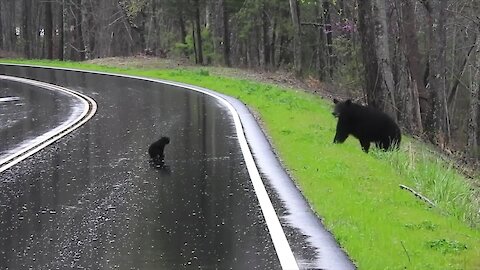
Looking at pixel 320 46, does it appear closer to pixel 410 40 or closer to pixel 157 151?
pixel 410 40

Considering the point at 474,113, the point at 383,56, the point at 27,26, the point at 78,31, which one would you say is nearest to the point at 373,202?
the point at 383,56

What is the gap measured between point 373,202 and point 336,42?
1260 inches

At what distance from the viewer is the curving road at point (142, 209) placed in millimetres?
6633

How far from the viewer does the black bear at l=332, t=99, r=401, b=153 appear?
1365cm

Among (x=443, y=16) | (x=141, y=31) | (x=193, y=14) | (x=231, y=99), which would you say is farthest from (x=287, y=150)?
(x=141, y=31)

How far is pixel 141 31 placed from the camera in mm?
56344

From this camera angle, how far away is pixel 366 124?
44.8ft

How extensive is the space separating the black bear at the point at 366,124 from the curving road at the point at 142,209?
2.11m

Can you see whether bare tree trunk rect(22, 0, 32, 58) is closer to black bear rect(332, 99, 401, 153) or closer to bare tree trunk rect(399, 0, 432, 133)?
bare tree trunk rect(399, 0, 432, 133)

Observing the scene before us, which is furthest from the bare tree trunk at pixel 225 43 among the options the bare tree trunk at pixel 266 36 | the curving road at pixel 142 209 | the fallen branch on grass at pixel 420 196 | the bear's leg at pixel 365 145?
the fallen branch on grass at pixel 420 196

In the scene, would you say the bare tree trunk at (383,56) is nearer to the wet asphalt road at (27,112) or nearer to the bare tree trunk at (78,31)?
the wet asphalt road at (27,112)

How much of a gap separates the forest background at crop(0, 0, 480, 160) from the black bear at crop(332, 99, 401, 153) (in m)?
6.09

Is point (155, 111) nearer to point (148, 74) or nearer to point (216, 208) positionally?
point (216, 208)

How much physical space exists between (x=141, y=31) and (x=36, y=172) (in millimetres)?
46221
